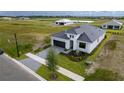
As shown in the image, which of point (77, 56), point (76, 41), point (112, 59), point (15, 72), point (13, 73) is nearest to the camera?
point (13, 73)

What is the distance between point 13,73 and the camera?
1697 cm

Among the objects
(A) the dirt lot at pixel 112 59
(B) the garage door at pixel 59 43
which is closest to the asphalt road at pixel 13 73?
(B) the garage door at pixel 59 43

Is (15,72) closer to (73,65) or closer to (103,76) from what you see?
(73,65)

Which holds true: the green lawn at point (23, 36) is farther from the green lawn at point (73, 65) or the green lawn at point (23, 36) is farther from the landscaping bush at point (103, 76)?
the landscaping bush at point (103, 76)

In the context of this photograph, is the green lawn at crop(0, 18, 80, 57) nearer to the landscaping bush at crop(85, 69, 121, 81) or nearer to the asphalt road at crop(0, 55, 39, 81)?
the asphalt road at crop(0, 55, 39, 81)

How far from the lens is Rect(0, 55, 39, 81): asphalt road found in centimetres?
1555

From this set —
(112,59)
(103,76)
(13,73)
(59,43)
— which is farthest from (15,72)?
(112,59)

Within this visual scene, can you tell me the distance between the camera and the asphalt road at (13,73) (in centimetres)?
1555

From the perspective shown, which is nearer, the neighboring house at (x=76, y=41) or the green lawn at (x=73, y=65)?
the green lawn at (x=73, y=65)

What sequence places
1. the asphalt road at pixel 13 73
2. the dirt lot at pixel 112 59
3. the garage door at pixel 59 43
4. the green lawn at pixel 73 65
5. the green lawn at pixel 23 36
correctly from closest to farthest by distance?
the asphalt road at pixel 13 73, the green lawn at pixel 73 65, the dirt lot at pixel 112 59, the garage door at pixel 59 43, the green lawn at pixel 23 36

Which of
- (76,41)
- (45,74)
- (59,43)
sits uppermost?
(76,41)

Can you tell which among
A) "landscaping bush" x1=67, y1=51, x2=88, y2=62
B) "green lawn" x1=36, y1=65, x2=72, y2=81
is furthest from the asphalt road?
"landscaping bush" x1=67, y1=51, x2=88, y2=62

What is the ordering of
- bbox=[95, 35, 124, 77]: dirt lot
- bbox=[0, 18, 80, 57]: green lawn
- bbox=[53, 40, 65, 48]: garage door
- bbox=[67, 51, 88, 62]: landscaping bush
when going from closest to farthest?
1. bbox=[95, 35, 124, 77]: dirt lot
2. bbox=[67, 51, 88, 62]: landscaping bush
3. bbox=[53, 40, 65, 48]: garage door
4. bbox=[0, 18, 80, 57]: green lawn

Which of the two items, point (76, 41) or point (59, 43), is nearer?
point (76, 41)
